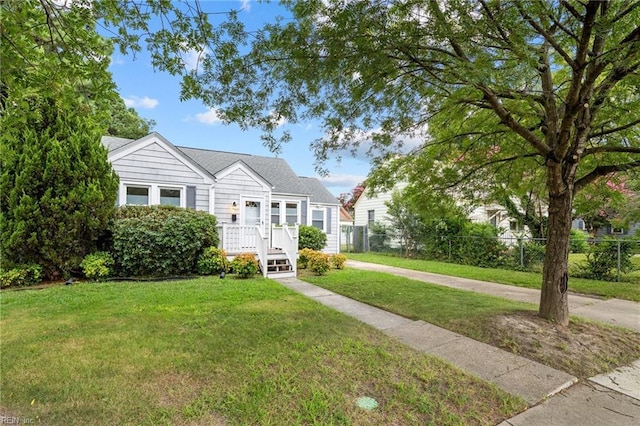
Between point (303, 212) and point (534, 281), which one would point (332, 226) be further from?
point (534, 281)

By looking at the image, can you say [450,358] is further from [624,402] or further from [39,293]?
[39,293]

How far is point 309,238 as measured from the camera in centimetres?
1295

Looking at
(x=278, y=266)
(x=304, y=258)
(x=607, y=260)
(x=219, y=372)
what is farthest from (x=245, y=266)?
(x=607, y=260)

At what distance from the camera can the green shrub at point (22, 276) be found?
23.0 ft

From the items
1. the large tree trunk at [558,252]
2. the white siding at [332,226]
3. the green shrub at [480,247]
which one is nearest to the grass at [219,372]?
the large tree trunk at [558,252]

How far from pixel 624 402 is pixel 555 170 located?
9.25 ft

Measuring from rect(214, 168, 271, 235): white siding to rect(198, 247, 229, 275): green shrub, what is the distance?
2.48m

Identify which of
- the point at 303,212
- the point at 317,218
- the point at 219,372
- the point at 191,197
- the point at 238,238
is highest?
the point at 191,197

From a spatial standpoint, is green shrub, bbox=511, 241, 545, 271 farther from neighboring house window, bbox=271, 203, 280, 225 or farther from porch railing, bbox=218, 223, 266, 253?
neighboring house window, bbox=271, 203, 280, 225

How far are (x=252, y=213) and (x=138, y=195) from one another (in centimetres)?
398

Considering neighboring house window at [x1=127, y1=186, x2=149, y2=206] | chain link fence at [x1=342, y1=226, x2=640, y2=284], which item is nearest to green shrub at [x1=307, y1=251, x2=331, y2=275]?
neighboring house window at [x1=127, y1=186, x2=149, y2=206]

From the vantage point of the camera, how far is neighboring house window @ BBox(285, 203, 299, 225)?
1441cm

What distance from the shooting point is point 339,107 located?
4.62 metres

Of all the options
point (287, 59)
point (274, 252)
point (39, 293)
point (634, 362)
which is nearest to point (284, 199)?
point (274, 252)
